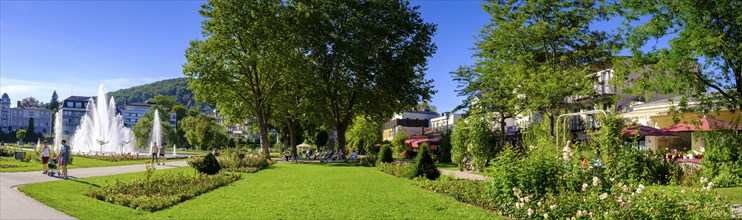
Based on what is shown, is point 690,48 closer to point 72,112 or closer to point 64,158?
point 64,158

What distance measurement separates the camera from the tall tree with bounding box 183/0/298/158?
126 feet

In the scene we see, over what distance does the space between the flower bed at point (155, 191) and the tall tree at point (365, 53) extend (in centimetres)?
2344

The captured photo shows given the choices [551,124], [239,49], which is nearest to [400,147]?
[239,49]

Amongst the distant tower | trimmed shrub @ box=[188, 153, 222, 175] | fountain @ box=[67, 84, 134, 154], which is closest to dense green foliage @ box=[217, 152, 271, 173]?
trimmed shrub @ box=[188, 153, 222, 175]

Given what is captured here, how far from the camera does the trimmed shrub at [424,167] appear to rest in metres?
20.8

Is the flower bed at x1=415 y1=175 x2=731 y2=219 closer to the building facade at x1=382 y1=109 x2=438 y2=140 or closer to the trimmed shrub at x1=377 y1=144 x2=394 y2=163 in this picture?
the trimmed shrub at x1=377 y1=144 x2=394 y2=163

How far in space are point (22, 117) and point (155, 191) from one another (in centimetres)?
19391

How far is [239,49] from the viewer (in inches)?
1598

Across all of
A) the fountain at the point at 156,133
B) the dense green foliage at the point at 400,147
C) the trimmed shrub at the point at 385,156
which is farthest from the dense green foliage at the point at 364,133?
the trimmed shrub at the point at 385,156

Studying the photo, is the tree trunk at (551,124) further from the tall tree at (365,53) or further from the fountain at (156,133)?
the fountain at (156,133)

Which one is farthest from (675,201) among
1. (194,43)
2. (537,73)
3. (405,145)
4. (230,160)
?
(405,145)

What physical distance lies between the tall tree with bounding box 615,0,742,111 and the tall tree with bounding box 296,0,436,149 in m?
21.1

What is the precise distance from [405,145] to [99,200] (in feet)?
150

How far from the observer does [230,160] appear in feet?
95.8
